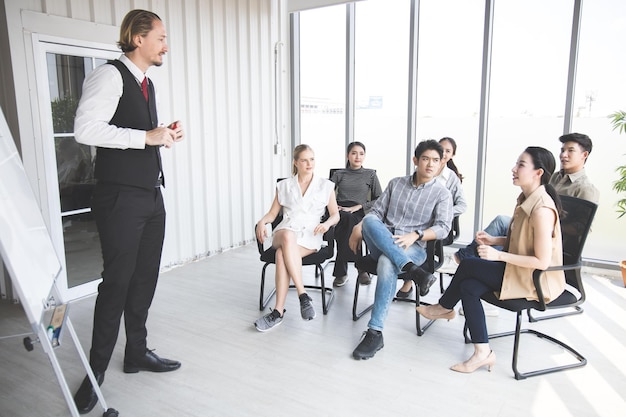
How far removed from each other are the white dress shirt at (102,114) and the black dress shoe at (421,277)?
1780 mm

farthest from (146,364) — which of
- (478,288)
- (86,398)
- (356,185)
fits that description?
(356,185)

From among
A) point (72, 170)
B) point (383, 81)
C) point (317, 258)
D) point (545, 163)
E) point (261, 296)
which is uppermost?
point (383, 81)

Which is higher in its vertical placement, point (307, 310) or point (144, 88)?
point (144, 88)

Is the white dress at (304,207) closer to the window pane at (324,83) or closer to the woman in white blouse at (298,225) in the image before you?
the woman in white blouse at (298,225)

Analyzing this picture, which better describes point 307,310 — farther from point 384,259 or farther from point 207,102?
point 207,102

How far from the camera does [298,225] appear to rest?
3.50m

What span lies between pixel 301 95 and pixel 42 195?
3485 millimetres

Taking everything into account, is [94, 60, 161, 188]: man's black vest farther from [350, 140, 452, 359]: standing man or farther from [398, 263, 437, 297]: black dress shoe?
[398, 263, 437, 297]: black dress shoe

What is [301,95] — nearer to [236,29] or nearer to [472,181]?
[236,29]

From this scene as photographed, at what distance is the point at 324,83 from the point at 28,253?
4.65 metres

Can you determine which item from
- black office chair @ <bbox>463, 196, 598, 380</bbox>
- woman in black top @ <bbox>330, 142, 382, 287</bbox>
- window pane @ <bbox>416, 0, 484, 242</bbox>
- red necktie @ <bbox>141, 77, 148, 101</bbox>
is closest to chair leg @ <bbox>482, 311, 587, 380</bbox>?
black office chair @ <bbox>463, 196, 598, 380</bbox>

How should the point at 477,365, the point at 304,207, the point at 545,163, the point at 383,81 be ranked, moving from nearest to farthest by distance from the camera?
the point at 545,163 → the point at 477,365 → the point at 304,207 → the point at 383,81

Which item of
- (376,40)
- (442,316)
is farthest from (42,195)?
(376,40)

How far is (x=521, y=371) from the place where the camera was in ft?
8.75
